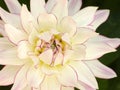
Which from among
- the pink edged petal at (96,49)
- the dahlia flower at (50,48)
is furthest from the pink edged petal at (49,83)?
the pink edged petal at (96,49)

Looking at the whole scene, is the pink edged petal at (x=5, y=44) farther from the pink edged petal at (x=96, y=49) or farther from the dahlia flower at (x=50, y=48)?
the pink edged petal at (x=96, y=49)

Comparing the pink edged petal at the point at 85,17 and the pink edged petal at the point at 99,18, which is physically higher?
the pink edged petal at the point at 85,17

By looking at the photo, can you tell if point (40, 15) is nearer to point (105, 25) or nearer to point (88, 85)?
point (88, 85)

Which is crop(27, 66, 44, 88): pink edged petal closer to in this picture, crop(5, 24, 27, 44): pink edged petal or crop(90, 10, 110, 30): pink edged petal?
crop(5, 24, 27, 44): pink edged petal

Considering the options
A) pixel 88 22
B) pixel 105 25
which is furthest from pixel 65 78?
pixel 105 25

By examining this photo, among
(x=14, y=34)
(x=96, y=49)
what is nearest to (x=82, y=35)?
(x=96, y=49)

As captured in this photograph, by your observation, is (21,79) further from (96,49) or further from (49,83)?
(96,49)

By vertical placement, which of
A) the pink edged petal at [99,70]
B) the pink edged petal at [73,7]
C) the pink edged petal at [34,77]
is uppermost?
the pink edged petal at [73,7]
